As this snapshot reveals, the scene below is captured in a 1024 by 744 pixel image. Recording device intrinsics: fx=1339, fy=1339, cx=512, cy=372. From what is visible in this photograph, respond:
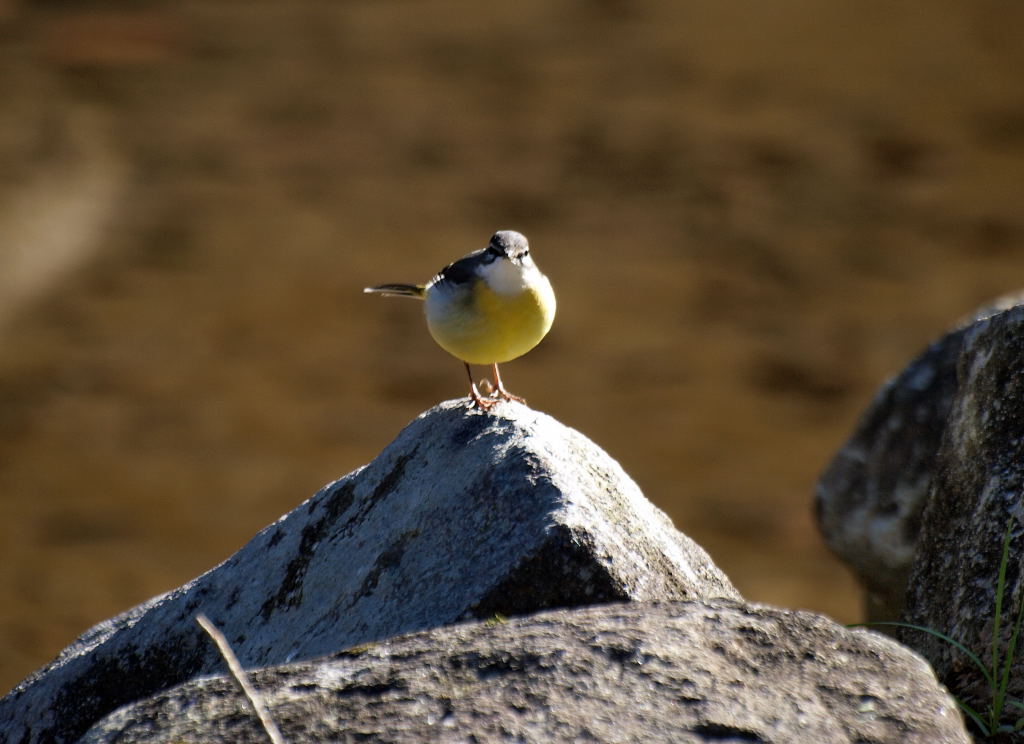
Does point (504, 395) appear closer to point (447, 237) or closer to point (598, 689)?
point (598, 689)

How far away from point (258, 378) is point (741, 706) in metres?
13.2

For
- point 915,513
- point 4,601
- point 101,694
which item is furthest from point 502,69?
point 101,694

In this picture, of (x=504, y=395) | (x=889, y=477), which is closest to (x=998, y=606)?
(x=504, y=395)

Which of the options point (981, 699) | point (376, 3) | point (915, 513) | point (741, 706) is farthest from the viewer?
point (376, 3)

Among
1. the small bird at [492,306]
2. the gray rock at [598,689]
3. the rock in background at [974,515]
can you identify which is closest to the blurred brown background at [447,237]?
the small bird at [492,306]

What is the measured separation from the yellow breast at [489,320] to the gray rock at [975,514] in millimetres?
1426

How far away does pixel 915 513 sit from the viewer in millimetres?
6406

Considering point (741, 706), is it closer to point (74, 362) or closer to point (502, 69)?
point (74, 362)

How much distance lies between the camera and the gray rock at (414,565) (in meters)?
3.38

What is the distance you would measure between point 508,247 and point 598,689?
234 centimetres

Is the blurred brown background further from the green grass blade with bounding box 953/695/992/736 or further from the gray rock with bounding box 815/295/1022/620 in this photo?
the green grass blade with bounding box 953/695/992/736

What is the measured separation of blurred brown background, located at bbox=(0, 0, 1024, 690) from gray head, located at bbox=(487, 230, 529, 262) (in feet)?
24.2

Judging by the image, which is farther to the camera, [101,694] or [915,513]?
[915,513]

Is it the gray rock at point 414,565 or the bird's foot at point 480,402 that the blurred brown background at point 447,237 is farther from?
the bird's foot at point 480,402
